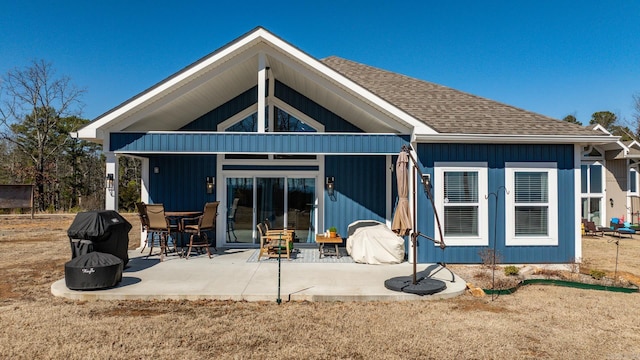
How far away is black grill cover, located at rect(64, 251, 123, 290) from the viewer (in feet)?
20.0

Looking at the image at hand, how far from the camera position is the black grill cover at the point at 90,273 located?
6.11 metres

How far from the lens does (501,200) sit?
8625 mm

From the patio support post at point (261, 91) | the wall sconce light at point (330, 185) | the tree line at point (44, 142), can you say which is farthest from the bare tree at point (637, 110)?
the patio support post at point (261, 91)

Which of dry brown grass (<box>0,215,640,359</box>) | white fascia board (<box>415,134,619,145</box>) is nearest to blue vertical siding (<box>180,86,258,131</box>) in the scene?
white fascia board (<box>415,134,619,145</box>)

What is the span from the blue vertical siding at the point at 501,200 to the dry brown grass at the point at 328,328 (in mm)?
2033

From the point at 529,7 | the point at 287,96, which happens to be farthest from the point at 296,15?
the point at 529,7

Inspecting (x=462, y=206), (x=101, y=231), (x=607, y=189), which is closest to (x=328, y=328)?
(x=101, y=231)

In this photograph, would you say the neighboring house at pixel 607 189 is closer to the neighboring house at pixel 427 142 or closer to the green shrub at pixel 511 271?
the neighboring house at pixel 427 142

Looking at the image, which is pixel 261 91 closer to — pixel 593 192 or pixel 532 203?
pixel 532 203

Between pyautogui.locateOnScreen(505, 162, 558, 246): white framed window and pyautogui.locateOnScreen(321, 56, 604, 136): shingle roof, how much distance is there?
87 centimetres

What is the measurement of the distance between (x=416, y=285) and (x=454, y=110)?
16.7 feet

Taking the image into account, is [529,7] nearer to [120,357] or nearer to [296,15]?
[296,15]

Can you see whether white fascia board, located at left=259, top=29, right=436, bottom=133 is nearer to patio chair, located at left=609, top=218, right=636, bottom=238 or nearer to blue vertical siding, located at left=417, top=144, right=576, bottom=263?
blue vertical siding, located at left=417, top=144, right=576, bottom=263

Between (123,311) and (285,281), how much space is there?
101 inches
